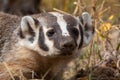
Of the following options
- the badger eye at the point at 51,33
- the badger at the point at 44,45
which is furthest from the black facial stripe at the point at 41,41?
the badger eye at the point at 51,33

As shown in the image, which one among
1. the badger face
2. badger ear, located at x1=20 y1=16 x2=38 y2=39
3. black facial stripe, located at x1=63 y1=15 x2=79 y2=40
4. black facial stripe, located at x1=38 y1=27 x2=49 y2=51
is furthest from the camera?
badger ear, located at x1=20 y1=16 x2=38 y2=39

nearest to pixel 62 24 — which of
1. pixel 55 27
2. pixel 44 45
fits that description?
pixel 55 27

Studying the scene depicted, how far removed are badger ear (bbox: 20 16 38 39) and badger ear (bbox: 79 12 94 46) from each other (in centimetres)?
52

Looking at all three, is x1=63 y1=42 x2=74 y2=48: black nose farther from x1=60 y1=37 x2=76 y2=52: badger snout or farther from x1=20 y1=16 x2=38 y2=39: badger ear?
x1=20 y1=16 x2=38 y2=39: badger ear

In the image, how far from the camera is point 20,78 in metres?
5.37

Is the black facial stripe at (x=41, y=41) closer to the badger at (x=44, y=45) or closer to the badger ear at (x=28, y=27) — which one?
the badger at (x=44, y=45)

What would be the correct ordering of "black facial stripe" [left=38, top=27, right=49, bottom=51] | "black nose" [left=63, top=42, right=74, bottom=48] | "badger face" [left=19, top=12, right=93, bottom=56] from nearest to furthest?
"black nose" [left=63, top=42, right=74, bottom=48], "badger face" [left=19, top=12, right=93, bottom=56], "black facial stripe" [left=38, top=27, right=49, bottom=51]

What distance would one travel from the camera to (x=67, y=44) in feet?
16.1

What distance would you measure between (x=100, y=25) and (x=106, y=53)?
1.13 feet

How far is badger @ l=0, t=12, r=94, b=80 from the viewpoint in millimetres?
5102

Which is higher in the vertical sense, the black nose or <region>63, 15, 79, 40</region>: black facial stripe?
<region>63, 15, 79, 40</region>: black facial stripe

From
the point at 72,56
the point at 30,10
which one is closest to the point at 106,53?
the point at 72,56

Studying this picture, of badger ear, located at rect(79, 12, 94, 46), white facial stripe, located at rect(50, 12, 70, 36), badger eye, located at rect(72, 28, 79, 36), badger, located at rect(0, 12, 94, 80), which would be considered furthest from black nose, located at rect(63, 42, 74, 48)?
badger ear, located at rect(79, 12, 94, 46)

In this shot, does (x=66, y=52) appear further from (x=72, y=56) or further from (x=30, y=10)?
(x=30, y=10)
